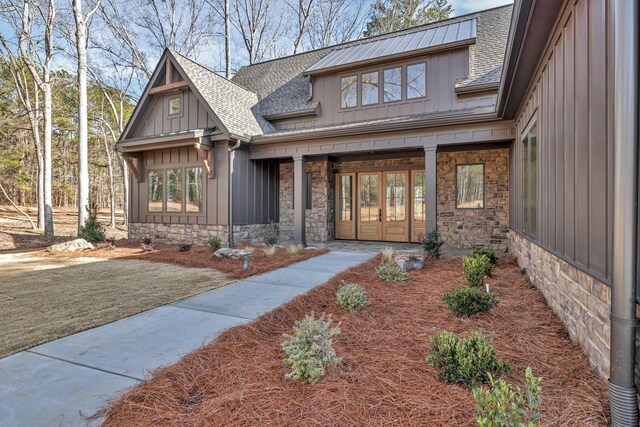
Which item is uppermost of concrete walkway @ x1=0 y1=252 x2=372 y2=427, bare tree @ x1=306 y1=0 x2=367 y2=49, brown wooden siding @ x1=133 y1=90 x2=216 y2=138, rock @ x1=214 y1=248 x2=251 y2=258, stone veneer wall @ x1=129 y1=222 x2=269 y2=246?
bare tree @ x1=306 y1=0 x2=367 y2=49

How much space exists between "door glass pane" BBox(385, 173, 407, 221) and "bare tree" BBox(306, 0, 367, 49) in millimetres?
11271

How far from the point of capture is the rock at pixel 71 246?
837cm

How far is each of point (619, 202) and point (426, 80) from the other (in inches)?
312

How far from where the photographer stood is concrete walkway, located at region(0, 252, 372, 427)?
2.05 m

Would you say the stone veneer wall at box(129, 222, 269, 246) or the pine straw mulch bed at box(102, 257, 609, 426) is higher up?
the stone veneer wall at box(129, 222, 269, 246)

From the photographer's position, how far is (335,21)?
17.5m

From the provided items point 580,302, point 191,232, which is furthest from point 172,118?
point 580,302

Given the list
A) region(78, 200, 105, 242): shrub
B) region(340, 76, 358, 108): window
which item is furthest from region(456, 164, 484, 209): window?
region(78, 200, 105, 242): shrub

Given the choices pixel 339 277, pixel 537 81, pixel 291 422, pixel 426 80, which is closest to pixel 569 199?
pixel 537 81

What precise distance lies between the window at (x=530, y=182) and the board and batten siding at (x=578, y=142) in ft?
1.76

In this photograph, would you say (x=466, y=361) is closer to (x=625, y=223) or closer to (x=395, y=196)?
(x=625, y=223)

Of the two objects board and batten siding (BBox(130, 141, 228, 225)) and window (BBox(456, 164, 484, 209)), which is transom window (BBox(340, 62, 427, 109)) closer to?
window (BBox(456, 164, 484, 209))

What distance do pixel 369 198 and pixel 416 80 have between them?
3585 mm

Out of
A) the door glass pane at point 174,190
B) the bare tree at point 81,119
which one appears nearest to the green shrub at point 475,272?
the door glass pane at point 174,190
